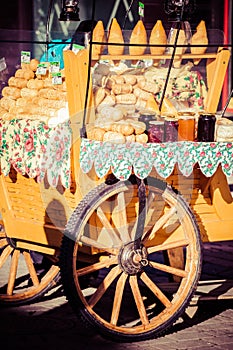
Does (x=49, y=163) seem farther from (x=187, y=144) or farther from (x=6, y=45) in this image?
(x=6, y=45)

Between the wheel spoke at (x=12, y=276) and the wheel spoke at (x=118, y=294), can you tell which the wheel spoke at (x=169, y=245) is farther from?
the wheel spoke at (x=12, y=276)

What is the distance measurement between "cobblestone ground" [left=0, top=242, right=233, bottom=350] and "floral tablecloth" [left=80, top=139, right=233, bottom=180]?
0.79 m

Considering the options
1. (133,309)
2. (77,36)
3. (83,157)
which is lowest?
(133,309)

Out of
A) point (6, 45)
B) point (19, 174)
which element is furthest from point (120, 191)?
point (6, 45)

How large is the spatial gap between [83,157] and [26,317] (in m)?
1.06

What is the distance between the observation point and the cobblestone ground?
14.9ft

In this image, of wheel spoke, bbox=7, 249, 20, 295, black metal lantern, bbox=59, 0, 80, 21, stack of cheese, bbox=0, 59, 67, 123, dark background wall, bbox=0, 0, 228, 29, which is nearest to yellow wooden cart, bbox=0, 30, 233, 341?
wheel spoke, bbox=7, 249, 20, 295

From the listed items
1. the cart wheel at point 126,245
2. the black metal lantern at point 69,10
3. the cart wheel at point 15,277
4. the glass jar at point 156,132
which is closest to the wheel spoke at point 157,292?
the cart wheel at point 126,245

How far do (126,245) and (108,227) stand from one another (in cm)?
12

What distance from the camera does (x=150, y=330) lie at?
177 inches

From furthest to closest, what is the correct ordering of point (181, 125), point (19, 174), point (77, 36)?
1. point (77, 36)
2. point (19, 174)
3. point (181, 125)

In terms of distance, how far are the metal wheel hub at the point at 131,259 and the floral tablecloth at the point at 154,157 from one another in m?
0.36

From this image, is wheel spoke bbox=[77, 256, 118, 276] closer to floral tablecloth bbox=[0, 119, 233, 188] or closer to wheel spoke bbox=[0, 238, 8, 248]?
floral tablecloth bbox=[0, 119, 233, 188]

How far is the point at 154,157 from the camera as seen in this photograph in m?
4.42
